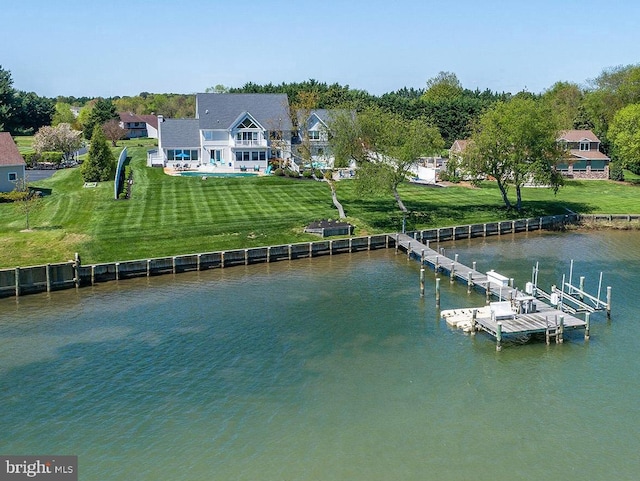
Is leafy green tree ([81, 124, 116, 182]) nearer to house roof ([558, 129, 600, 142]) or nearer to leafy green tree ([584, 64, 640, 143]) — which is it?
house roof ([558, 129, 600, 142])

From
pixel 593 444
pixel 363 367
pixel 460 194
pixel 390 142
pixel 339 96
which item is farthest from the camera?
pixel 339 96

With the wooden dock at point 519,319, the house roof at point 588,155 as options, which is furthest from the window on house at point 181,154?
the house roof at point 588,155

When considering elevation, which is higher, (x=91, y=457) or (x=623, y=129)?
(x=623, y=129)

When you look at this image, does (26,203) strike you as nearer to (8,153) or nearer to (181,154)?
(8,153)

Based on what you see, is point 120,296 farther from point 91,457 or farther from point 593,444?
point 593,444

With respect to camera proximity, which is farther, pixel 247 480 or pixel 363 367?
pixel 363 367

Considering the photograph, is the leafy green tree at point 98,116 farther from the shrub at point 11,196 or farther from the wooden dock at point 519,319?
the wooden dock at point 519,319

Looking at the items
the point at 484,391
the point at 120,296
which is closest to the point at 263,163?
the point at 120,296

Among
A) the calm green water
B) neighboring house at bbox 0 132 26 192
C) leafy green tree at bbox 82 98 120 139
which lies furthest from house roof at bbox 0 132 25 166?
leafy green tree at bbox 82 98 120 139
